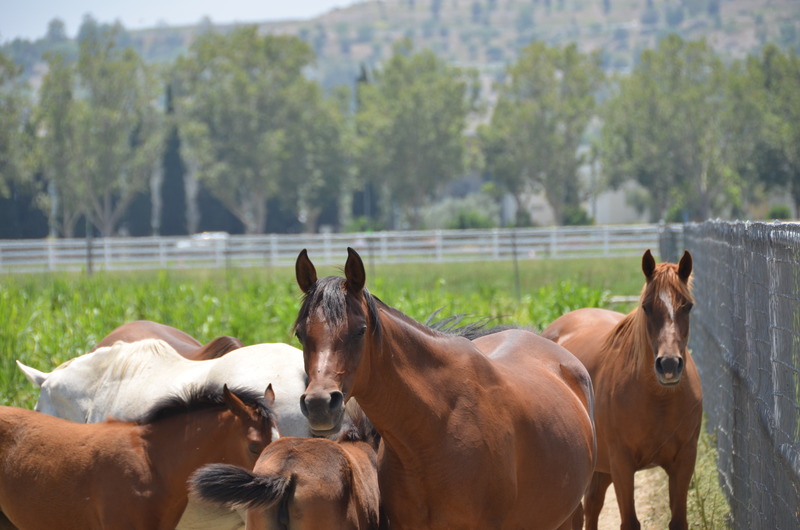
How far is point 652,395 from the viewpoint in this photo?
634 cm

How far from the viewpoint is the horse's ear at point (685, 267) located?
234 inches

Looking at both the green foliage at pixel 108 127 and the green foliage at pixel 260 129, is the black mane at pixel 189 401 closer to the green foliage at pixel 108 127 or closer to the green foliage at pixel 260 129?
the green foliage at pixel 108 127

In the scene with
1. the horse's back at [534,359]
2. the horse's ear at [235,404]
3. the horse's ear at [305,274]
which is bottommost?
the horse's ear at [235,404]

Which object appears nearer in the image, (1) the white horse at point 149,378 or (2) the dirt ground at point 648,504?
(1) the white horse at point 149,378

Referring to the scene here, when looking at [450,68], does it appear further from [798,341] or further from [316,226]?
[798,341]

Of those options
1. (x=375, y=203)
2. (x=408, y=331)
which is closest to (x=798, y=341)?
(x=408, y=331)

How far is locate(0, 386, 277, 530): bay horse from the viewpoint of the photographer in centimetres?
501

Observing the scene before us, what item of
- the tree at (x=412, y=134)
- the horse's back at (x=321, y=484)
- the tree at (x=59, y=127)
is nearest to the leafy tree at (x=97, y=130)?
the tree at (x=59, y=127)

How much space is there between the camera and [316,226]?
7100cm

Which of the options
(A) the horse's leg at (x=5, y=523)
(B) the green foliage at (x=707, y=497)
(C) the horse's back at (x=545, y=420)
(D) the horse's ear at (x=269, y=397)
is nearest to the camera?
(C) the horse's back at (x=545, y=420)

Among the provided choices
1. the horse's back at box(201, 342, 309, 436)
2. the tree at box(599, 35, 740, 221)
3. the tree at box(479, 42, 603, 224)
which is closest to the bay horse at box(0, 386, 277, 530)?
the horse's back at box(201, 342, 309, 436)

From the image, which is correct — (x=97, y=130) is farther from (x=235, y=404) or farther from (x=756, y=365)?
(x=756, y=365)

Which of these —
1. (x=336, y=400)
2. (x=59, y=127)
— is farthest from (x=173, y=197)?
(x=336, y=400)

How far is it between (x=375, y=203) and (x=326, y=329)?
7216cm
